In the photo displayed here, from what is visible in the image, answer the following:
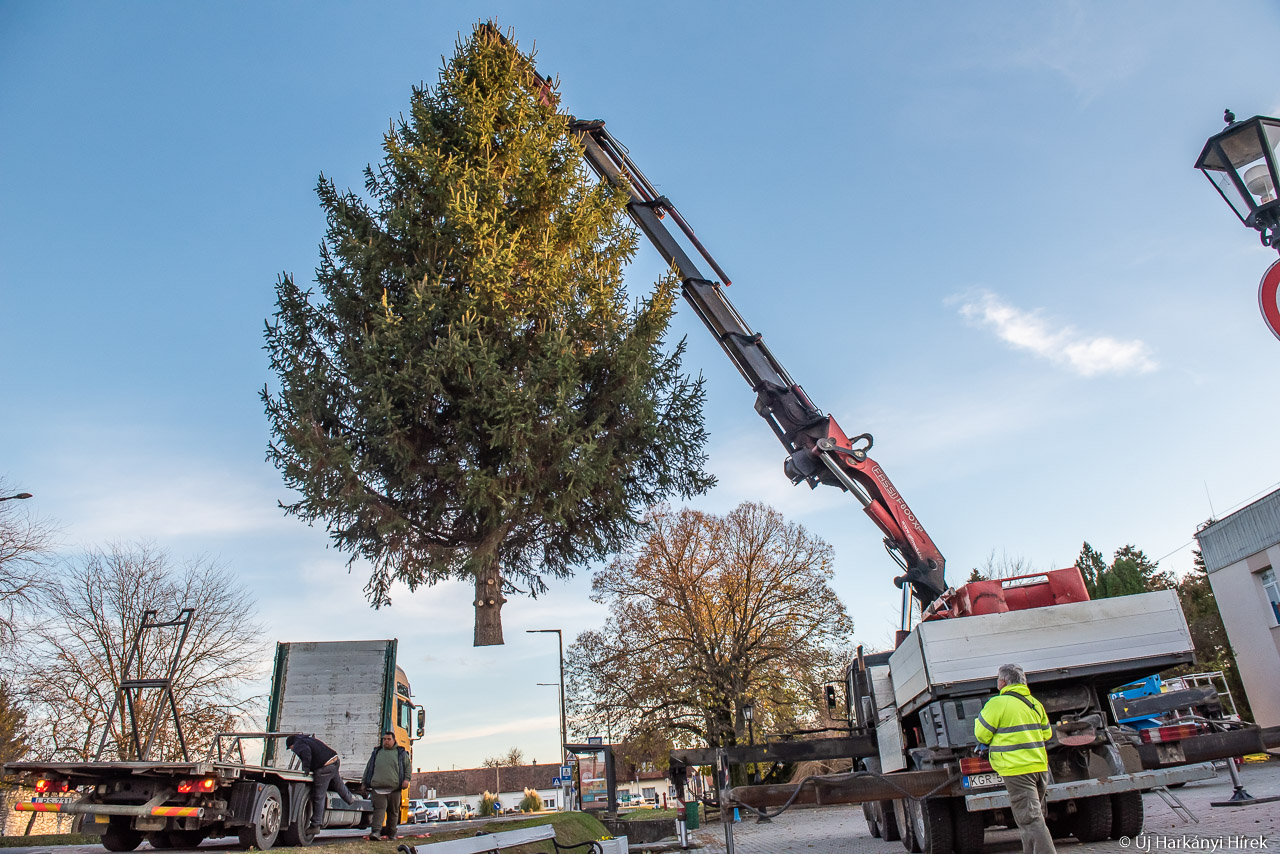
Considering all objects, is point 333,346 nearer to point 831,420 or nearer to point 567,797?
point 831,420

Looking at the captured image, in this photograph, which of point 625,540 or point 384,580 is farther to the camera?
point 625,540

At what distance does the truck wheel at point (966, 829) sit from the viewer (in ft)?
24.0

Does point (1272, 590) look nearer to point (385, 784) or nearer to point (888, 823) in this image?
point (888, 823)

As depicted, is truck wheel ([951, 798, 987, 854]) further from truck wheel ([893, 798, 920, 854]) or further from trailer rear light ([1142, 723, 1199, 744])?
trailer rear light ([1142, 723, 1199, 744])

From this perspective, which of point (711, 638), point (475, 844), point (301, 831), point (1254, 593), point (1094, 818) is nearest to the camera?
point (475, 844)

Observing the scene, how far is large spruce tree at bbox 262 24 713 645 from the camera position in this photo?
9.84 metres

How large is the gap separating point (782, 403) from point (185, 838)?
8.92 metres

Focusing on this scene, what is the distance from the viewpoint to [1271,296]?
3.60 meters

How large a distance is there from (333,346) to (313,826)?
594 centimetres

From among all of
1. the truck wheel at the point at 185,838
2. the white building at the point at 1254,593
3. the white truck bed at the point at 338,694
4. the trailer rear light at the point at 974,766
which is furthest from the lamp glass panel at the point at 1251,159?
the white building at the point at 1254,593

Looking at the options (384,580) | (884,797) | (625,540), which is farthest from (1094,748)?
(384,580)

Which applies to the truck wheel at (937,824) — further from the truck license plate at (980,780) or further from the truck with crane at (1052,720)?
the truck license plate at (980,780)

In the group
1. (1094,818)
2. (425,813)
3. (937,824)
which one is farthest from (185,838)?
(425,813)

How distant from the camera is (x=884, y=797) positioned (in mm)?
6520
